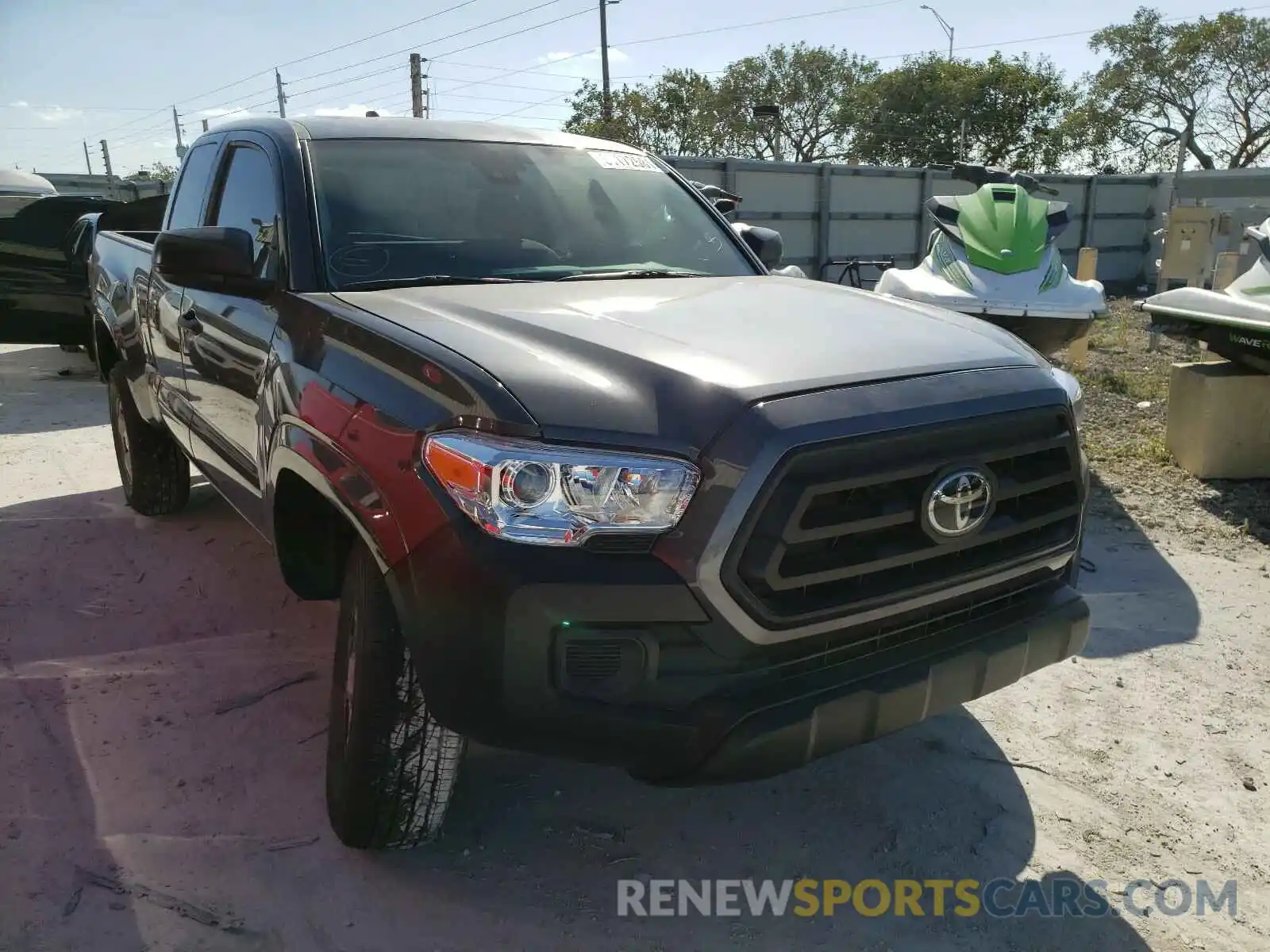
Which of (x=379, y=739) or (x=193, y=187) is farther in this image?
(x=193, y=187)

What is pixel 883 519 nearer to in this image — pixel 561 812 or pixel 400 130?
pixel 561 812

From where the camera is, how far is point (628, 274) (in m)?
3.15

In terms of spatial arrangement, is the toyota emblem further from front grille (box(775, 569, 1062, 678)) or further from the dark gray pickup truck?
front grille (box(775, 569, 1062, 678))

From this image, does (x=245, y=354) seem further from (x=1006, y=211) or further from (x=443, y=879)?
(x=1006, y=211)

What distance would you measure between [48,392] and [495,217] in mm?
7711

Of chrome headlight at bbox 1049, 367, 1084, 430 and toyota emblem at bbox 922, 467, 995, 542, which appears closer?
toyota emblem at bbox 922, 467, 995, 542

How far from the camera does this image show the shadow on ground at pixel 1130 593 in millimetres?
3834

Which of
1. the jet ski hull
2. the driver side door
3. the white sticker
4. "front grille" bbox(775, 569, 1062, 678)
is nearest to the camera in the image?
"front grille" bbox(775, 569, 1062, 678)

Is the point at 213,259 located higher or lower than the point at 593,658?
higher

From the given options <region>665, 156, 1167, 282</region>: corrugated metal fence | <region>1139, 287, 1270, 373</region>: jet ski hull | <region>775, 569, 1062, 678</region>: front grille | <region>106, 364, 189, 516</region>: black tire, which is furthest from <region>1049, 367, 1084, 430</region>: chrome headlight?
<region>665, 156, 1167, 282</region>: corrugated metal fence

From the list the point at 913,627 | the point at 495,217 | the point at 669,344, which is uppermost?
the point at 495,217

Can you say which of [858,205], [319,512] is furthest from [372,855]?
[858,205]

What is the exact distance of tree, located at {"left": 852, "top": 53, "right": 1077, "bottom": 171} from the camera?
37438mm
